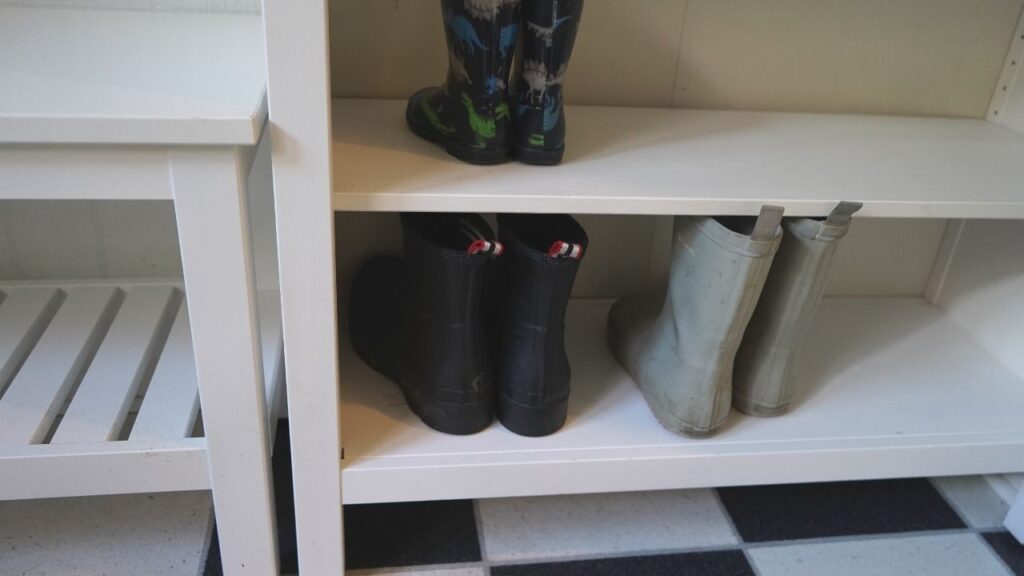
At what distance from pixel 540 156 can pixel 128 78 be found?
1.20 feet

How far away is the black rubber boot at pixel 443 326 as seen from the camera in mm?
767

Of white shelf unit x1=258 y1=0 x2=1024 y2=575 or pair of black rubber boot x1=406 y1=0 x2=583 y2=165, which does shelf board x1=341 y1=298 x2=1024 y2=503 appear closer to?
white shelf unit x1=258 y1=0 x2=1024 y2=575

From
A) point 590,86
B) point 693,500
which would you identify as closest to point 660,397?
point 693,500

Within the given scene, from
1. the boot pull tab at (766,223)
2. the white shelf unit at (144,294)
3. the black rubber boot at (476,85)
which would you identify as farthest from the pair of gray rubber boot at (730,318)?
the white shelf unit at (144,294)

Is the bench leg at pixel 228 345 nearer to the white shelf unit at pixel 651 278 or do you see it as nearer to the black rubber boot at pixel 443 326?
the white shelf unit at pixel 651 278

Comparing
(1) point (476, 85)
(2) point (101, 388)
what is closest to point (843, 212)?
(1) point (476, 85)

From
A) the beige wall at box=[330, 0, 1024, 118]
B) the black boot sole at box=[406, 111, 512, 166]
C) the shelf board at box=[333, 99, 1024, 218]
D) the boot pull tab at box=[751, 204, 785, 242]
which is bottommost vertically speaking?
the boot pull tab at box=[751, 204, 785, 242]

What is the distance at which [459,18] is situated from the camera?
2.40ft

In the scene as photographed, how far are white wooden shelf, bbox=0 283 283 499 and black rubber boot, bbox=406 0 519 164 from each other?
365 millimetres

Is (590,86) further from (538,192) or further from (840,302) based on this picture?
(840,302)

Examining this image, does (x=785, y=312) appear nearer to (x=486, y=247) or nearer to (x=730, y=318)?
(x=730, y=318)

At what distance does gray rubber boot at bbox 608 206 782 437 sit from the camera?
29.7 inches

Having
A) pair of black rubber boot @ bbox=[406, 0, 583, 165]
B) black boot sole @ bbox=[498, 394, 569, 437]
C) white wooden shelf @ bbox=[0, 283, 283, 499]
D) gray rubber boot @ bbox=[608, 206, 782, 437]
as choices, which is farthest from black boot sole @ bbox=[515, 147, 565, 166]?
white wooden shelf @ bbox=[0, 283, 283, 499]

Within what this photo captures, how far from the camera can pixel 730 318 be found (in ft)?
2.59
